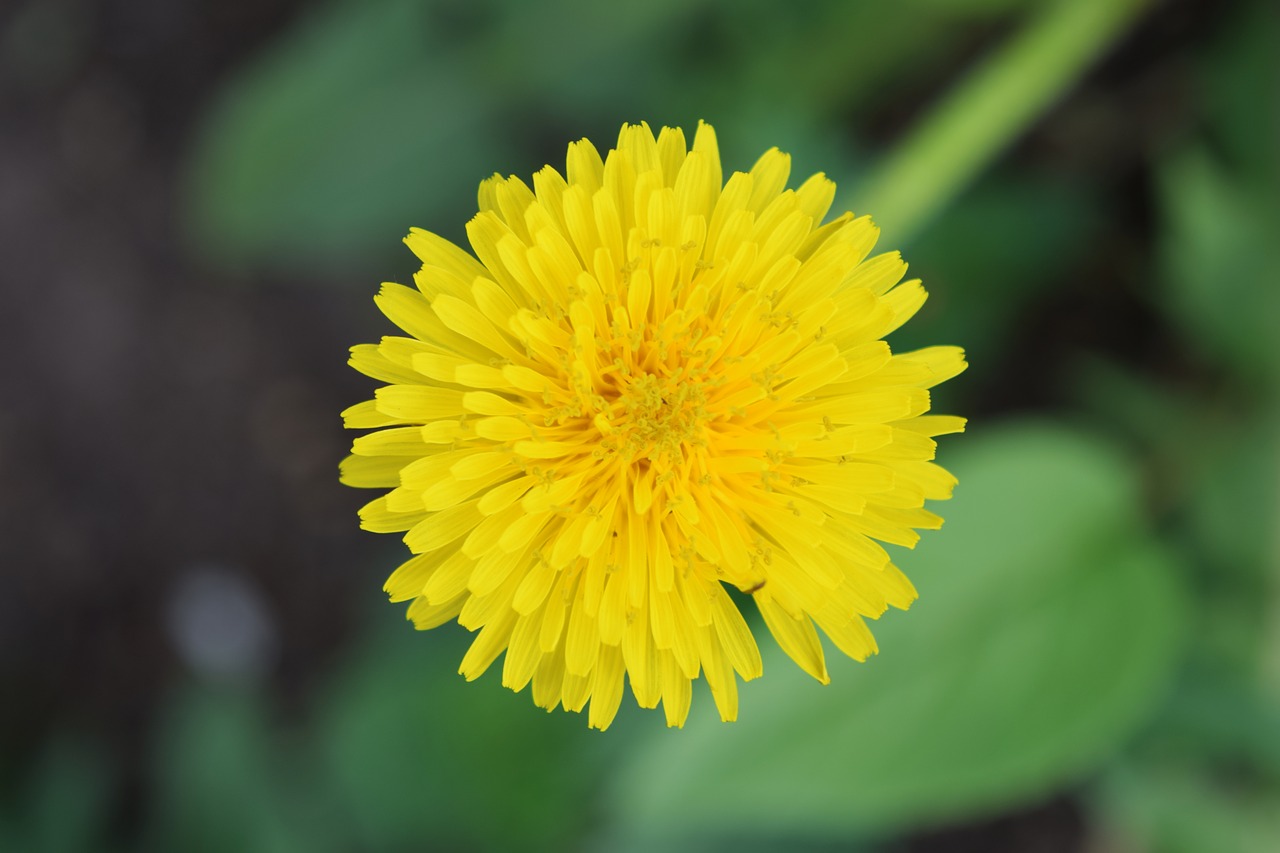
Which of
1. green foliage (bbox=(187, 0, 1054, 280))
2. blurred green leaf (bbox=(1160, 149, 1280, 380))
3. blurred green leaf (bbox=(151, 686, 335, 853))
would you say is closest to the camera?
blurred green leaf (bbox=(1160, 149, 1280, 380))

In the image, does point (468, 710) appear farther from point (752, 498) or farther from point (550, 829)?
point (752, 498)

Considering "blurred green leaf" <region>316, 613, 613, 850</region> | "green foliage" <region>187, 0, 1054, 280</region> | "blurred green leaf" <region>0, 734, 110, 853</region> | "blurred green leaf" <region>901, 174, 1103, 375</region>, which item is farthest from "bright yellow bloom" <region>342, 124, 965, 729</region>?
"blurred green leaf" <region>0, 734, 110, 853</region>

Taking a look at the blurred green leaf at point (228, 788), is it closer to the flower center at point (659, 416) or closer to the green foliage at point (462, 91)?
the green foliage at point (462, 91)

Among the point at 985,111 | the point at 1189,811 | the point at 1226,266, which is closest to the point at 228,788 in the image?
the point at 1189,811

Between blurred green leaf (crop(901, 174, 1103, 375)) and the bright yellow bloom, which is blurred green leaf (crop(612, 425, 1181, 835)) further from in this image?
the bright yellow bloom

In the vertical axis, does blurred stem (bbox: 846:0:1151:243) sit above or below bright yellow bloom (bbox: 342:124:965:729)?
above

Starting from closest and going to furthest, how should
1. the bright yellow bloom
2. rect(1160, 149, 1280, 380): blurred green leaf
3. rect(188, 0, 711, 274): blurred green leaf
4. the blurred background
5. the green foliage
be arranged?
1. the bright yellow bloom
2. the blurred background
3. rect(1160, 149, 1280, 380): blurred green leaf
4. the green foliage
5. rect(188, 0, 711, 274): blurred green leaf

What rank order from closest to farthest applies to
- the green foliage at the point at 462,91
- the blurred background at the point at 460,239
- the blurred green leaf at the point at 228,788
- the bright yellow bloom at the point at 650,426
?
the bright yellow bloom at the point at 650,426 → the blurred background at the point at 460,239 → the green foliage at the point at 462,91 → the blurred green leaf at the point at 228,788

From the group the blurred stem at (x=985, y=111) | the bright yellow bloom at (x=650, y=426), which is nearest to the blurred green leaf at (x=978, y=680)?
the blurred stem at (x=985, y=111)

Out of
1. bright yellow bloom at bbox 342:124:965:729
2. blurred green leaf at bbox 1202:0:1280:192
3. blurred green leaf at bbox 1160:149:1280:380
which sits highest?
blurred green leaf at bbox 1202:0:1280:192
